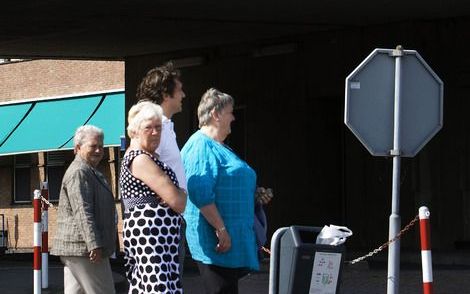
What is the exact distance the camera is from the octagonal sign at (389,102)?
1020cm

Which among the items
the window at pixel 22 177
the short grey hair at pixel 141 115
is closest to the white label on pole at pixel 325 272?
the short grey hair at pixel 141 115

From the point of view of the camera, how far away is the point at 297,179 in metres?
24.9

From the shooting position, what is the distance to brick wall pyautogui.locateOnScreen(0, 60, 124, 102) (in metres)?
37.4

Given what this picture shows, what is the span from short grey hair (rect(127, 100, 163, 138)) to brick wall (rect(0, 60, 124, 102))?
2862 cm

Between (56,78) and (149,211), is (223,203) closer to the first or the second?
(149,211)

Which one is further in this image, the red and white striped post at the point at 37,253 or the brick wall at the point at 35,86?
the brick wall at the point at 35,86

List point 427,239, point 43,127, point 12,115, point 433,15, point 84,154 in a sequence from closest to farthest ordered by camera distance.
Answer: point 84,154 → point 427,239 → point 433,15 → point 43,127 → point 12,115

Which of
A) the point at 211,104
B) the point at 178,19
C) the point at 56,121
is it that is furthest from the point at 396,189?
the point at 56,121

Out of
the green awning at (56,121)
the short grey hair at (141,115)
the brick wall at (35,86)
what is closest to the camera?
the short grey hair at (141,115)

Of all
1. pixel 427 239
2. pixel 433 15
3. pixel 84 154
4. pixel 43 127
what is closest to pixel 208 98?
pixel 84 154

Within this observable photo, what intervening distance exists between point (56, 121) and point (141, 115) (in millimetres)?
29593

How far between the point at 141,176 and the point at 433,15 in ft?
47.9

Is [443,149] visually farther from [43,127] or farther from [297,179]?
[43,127]

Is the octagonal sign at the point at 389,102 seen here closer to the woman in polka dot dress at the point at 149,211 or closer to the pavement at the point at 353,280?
the woman in polka dot dress at the point at 149,211
